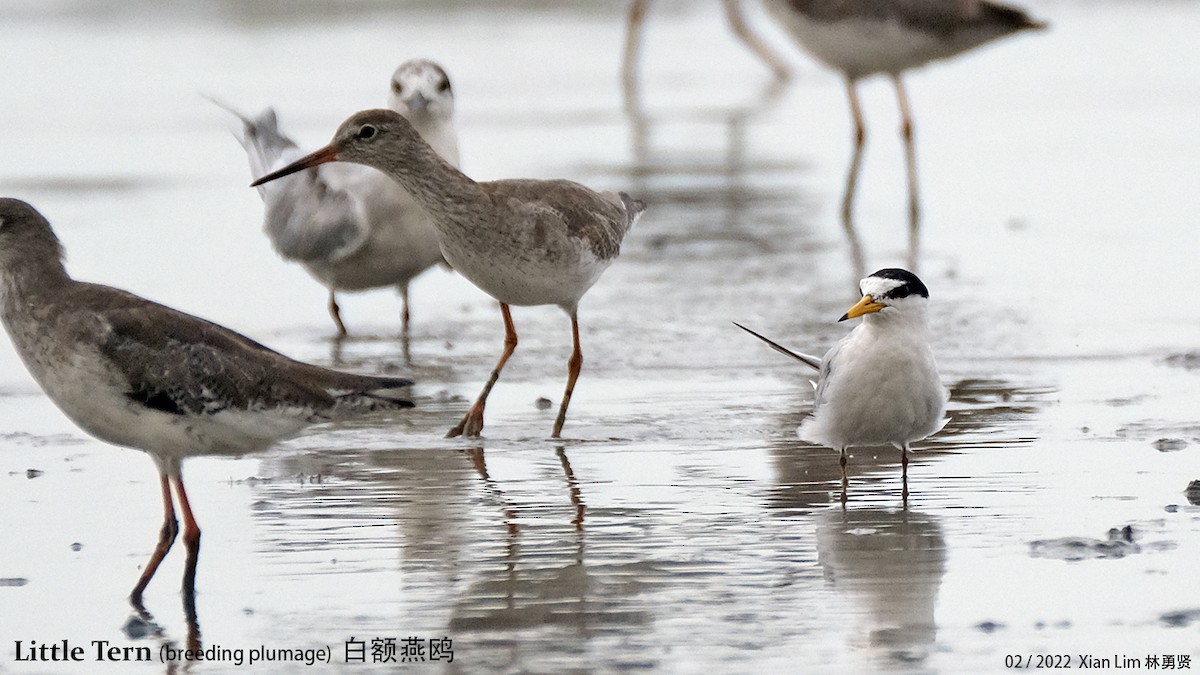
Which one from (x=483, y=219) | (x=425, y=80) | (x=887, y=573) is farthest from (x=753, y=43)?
(x=887, y=573)

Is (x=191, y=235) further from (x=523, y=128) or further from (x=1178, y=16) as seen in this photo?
(x=1178, y=16)

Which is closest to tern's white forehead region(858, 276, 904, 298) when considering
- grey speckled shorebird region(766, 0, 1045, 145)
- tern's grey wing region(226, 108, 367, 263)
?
tern's grey wing region(226, 108, 367, 263)

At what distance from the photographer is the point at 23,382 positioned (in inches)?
347

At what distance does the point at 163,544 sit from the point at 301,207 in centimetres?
410

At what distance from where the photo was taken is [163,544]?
5.68 meters

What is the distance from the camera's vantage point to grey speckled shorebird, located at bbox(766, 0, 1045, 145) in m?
12.9

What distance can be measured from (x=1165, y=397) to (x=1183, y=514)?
1898 millimetres

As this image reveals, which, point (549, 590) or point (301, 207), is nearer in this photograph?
point (549, 590)

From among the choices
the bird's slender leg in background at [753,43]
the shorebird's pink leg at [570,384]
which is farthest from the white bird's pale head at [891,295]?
the bird's slender leg in background at [753,43]

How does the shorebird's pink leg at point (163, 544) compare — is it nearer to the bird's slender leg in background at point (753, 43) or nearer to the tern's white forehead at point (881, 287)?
the tern's white forehead at point (881, 287)

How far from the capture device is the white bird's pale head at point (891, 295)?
21.2ft

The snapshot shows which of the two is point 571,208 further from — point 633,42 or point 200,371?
point 633,42

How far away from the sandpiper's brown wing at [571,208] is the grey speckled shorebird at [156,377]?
5.90 ft

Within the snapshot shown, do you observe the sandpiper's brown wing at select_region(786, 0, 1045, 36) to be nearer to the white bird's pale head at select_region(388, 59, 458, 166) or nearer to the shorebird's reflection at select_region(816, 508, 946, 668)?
the white bird's pale head at select_region(388, 59, 458, 166)
